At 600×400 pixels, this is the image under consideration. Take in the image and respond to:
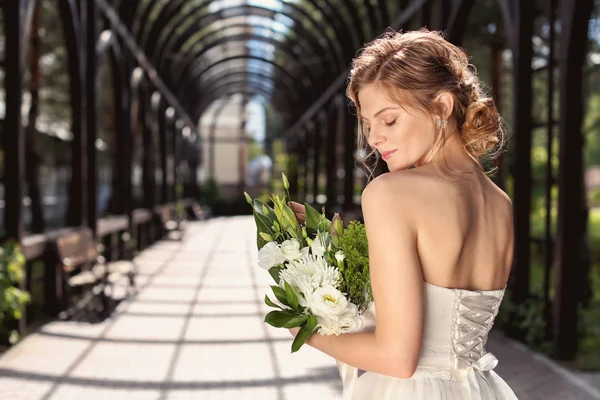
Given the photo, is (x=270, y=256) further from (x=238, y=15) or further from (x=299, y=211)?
(x=238, y=15)

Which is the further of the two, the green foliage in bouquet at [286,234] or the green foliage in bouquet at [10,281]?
the green foliage in bouquet at [10,281]

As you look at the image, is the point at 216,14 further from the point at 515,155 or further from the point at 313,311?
the point at 313,311

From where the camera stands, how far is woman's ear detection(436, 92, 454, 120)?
1260 mm

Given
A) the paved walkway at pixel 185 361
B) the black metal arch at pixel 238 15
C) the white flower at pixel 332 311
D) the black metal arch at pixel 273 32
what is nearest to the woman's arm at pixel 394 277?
the white flower at pixel 332 311

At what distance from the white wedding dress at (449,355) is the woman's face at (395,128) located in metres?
0.25

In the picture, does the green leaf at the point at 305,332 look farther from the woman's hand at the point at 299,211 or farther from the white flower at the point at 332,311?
the woman's hand at the point at 299,211

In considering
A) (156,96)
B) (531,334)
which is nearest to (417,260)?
(531,334)

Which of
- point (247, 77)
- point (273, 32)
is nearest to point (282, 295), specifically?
point (273, 32)

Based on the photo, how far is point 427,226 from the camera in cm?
→ 119

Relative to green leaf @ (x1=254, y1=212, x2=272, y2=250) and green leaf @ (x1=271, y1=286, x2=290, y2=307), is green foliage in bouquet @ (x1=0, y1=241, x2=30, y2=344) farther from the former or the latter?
green leaf @ (x1=271, y1=286, x2=290, y2=307)

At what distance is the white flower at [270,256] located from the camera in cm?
141

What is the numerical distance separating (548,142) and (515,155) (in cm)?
36

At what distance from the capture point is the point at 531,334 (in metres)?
5.39

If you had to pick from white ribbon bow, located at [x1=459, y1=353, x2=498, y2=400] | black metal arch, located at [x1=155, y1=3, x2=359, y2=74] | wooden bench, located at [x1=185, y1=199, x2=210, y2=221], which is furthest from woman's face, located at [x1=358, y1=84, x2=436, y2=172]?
wooden bench, located at [x1=185, y1=199, x2=210, y2=221]
